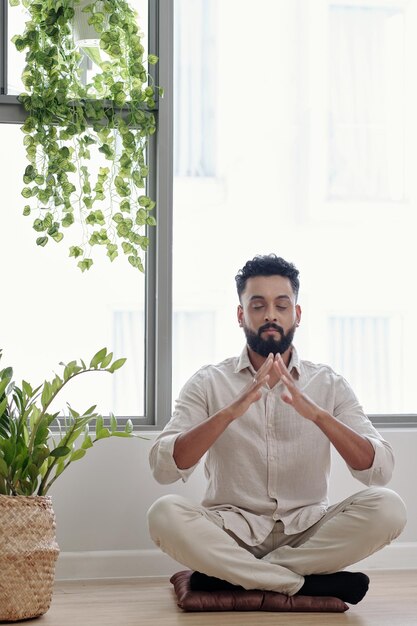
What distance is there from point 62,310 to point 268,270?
0.85 metres

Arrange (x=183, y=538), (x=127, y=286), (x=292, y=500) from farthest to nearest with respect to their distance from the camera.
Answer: (x=127, y=286), (x=292, y=500), (x=183, y=538)

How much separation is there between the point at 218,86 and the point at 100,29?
58 cm

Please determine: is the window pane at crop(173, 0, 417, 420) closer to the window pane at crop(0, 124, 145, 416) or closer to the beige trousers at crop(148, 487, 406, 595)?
the window pane at crop(0, 124, 145, 416)

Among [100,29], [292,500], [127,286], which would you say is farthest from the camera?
[127,286]

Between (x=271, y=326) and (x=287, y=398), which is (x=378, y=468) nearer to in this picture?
(x=287, y=398)

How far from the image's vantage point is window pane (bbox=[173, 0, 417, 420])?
13.1ft

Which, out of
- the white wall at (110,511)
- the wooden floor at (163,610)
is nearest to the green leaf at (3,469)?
the wooden floor at (163,610)

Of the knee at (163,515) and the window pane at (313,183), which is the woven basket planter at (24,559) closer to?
the knee at (163,515)

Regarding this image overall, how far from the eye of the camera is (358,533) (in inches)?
126

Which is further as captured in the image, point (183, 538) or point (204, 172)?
point (204, 172)

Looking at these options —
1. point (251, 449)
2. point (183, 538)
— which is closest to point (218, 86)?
point (251, 449)

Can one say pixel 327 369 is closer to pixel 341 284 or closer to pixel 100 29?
pixel 341 284

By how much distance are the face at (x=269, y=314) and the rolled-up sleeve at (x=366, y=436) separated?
0.26 metres

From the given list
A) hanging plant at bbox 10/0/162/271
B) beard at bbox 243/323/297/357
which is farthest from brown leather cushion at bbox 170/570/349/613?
hanging plant at bbox 10/0/162/271
